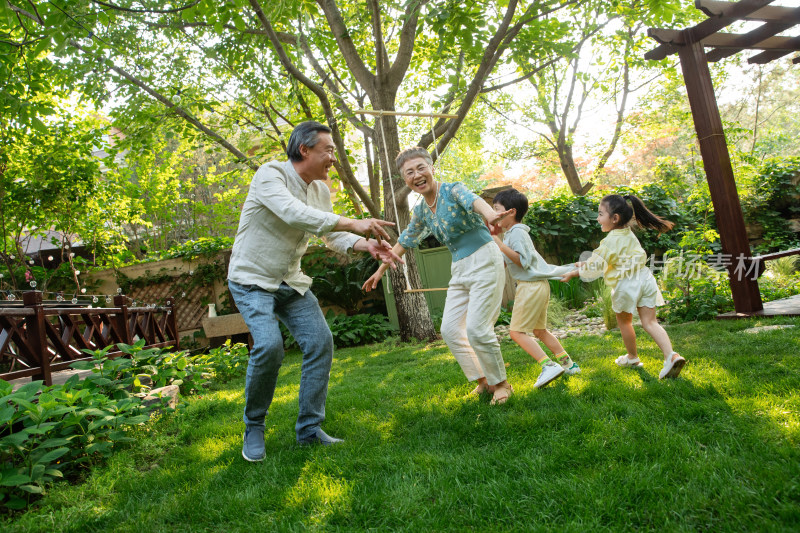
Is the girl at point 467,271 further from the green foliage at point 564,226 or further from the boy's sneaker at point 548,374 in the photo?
the green foliage at point 564,226

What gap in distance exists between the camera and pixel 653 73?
1539cm

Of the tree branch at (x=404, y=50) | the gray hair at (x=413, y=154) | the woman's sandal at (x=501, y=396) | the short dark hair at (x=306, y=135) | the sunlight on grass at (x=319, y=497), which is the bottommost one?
the woman's sandal at (x=501, y=396)

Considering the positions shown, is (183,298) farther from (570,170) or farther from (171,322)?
(570,170)

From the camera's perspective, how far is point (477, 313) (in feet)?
11.3

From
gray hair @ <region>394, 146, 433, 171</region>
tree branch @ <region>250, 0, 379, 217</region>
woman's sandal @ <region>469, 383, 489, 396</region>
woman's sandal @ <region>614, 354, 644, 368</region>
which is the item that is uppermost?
tree branch @ <region>250, 0, 379, 217</region>


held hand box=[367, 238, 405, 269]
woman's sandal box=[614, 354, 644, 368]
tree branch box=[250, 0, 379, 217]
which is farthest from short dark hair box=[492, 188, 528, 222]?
tree branch box=[250, 0, 379, 217]

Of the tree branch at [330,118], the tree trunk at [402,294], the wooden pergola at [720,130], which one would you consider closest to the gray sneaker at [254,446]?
the tree branch at [330,118]

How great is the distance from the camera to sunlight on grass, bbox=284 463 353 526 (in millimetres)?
2105

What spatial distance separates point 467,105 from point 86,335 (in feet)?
17.2

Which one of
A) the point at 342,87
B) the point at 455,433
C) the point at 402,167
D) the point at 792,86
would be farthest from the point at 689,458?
the point at 792,86

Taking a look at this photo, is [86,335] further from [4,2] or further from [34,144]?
[34,144]

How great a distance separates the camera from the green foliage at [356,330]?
8.70 m

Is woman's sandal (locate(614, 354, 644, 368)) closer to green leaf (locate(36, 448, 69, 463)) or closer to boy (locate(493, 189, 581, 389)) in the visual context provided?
boy (locate(493, 189, 581, 389))

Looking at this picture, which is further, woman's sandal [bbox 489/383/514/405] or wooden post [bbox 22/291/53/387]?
wooden post [bbox 22/291/53/387]
